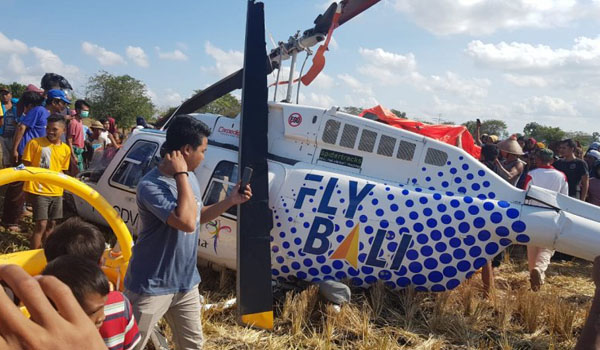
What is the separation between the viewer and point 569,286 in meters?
6.06

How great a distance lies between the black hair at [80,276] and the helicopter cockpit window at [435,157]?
357 centimetres

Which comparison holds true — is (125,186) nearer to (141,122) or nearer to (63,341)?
(63,341)

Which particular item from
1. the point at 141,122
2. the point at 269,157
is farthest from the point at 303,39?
the point at 141,122

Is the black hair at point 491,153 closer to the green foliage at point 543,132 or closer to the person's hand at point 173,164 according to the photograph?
the person's hand at point 173,164

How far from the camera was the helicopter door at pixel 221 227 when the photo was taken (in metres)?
4.59

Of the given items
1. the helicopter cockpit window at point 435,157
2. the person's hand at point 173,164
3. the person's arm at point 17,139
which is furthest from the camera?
the person's arm at point 17,139

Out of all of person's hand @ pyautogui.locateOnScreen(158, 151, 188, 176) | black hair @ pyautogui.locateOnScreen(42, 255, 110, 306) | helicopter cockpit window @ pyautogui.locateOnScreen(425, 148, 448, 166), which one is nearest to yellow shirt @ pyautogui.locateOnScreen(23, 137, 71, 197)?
person's hand @ pyautogui.locateOnScreen(158, 151, 188, 176)

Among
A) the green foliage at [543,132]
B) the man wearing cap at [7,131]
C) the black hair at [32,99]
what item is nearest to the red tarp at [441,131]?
the black hair at [32,99]

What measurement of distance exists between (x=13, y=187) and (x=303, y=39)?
4.30m

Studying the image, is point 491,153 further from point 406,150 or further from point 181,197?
point 181,197

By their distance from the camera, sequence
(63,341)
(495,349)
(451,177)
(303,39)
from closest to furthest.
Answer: (63,341)
(495,349)
(451,177)
(303,39)

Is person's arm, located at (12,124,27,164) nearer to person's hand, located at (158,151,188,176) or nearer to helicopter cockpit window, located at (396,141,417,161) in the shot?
person's hand, located at (158,151,188,176)

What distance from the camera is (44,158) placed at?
5.03 m

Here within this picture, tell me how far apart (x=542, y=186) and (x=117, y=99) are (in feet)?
110
